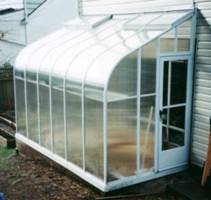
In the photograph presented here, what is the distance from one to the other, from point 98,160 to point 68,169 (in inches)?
52.8

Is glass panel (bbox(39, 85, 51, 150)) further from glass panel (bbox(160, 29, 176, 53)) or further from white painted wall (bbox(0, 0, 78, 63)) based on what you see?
white painted wall (bbox(0, 0, 78, 63))

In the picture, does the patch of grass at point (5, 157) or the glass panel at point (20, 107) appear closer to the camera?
the patch of grass at point (5, 157)

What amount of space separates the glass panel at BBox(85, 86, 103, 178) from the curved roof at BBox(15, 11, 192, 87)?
0.98 feet

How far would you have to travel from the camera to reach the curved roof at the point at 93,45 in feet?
27.3

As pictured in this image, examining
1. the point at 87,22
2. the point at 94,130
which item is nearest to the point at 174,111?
the point at 94,130

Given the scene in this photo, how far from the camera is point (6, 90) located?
15438 mm

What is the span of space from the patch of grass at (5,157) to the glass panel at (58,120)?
1.42 metres

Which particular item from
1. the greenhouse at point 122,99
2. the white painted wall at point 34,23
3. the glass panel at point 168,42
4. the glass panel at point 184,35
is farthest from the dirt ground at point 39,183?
the white painted wall at point 34,23

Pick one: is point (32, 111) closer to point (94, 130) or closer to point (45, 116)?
point (45, 116)

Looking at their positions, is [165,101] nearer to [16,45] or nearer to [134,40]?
[134,40]

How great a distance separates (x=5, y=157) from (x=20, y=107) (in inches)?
55.6

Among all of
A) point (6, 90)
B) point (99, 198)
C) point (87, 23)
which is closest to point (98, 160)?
point (99, 198)

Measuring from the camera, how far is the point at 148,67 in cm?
845

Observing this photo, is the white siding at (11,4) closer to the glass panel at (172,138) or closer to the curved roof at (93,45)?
the curved roof at (93,45)
